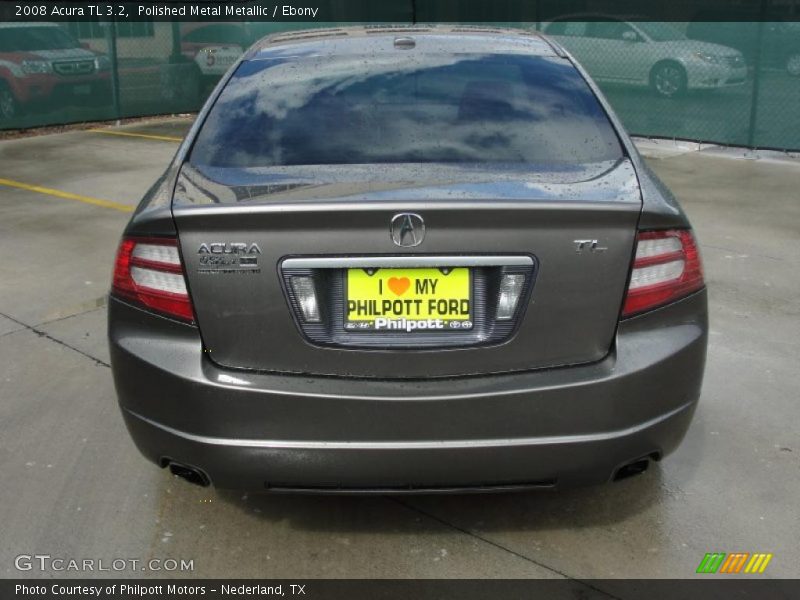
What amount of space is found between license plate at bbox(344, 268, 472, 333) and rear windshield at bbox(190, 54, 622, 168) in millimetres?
568

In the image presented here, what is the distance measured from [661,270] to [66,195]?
733cm

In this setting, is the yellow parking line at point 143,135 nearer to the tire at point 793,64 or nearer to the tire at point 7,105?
the tire at point 7,105

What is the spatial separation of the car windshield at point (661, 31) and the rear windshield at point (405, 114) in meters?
10.1

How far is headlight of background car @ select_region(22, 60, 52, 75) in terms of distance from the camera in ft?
44.0

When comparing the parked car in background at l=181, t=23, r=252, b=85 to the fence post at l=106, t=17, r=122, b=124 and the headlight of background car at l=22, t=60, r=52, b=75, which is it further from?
the headlight of background car at l=22, t=60, r=52, b=75

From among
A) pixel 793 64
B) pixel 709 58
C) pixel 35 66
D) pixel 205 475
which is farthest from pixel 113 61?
pixel 205 475

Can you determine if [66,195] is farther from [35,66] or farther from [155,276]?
[155,276]

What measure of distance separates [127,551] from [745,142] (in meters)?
9.64

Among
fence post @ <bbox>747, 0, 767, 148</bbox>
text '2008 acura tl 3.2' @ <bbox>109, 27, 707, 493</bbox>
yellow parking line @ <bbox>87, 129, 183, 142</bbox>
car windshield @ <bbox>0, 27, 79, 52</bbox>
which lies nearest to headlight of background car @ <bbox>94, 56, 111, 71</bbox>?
car windshield @ <bbox>0, 27, 79, 52</bbox>

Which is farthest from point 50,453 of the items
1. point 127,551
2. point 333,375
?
point 333,375

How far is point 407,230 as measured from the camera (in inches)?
104

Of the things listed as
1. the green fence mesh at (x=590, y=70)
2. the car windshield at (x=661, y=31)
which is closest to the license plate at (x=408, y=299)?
the green fence mesh at (x=590, y=70)

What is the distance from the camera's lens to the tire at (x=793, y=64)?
10.3 metres

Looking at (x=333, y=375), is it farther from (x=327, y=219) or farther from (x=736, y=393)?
(x=736, y=393)
